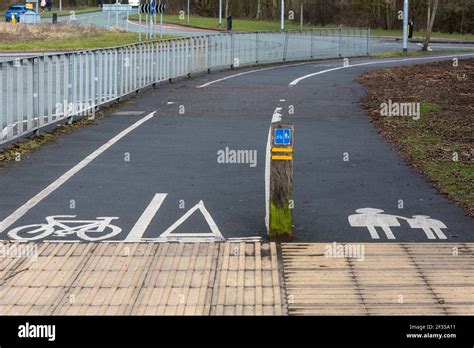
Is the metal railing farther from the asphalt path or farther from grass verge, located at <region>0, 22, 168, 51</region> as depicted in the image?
grass verge, located at <region>0, 22, 168, 51</region>

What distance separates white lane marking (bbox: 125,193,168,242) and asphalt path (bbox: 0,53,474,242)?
1cm

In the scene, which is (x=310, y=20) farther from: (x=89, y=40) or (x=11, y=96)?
(x=11, y=96)

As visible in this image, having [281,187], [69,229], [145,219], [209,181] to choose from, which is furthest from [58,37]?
[281,187]

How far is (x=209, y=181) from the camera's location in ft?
44.7

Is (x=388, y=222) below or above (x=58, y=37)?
below

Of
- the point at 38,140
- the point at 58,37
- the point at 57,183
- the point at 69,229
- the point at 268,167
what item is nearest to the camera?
the point at 69,229

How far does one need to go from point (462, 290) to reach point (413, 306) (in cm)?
72

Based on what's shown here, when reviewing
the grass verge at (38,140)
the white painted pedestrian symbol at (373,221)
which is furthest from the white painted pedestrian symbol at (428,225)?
the grass verge at (38,140)

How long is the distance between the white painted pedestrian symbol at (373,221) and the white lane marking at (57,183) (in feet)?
12.5

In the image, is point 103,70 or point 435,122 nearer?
point 435,122

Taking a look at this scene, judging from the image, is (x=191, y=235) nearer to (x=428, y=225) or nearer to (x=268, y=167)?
(x=428, y=225)

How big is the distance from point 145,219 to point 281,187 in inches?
73.3
